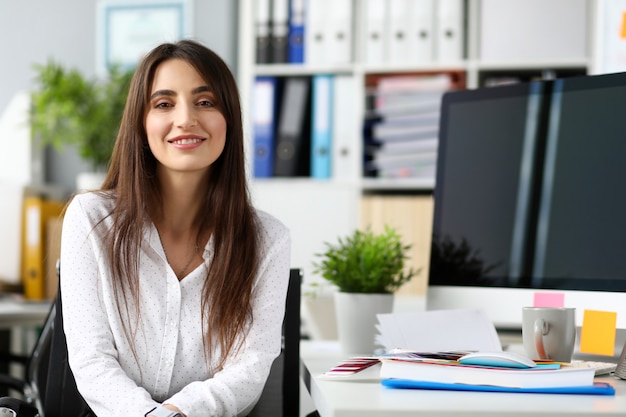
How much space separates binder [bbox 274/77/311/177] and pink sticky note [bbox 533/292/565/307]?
163 cm

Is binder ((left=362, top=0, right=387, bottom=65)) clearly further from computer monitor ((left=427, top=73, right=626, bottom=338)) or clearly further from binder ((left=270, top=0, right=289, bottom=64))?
computer monitor ((left=427, top=73, right=626, bottom=338))

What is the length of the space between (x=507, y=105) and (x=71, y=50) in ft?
8.10

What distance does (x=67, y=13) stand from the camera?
11.6 feet

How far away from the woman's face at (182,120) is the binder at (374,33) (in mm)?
1562

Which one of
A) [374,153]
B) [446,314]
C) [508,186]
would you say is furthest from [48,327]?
[374,153]

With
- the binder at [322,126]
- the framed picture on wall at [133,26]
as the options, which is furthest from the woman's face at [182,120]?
the framed picture on wall at [133,26]

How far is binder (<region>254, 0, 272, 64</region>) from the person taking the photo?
2.99m

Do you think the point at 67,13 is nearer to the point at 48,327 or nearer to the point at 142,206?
the point at 48,327

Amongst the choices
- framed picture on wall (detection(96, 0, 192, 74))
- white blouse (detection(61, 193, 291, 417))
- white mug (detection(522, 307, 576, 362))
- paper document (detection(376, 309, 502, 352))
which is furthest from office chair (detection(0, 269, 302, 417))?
framed picture on wall (detection(96, 0, 192, 74))

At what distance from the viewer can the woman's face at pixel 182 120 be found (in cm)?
142

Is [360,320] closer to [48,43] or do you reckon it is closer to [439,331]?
[439,331]

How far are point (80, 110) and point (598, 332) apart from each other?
2.44m

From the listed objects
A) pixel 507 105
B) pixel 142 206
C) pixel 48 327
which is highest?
pixel 507 105

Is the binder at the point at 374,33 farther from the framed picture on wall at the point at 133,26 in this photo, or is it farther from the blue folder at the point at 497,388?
the blue folder at the point at 497,388
